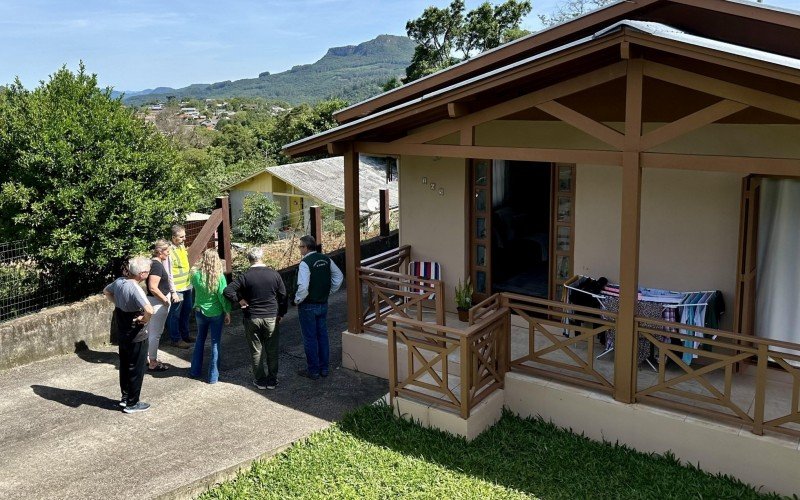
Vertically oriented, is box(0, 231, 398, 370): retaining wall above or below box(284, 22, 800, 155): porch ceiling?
below

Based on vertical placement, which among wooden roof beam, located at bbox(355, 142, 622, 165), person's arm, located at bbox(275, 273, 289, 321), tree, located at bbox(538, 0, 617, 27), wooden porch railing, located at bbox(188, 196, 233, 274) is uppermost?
tree, located at bbox(538, 0, 617, 27)

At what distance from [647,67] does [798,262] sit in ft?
8.57

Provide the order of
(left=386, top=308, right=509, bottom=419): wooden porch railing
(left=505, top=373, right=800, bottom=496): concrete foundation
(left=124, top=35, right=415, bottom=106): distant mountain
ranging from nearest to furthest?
(left=505, top=373, right=800, bottom=496): concrete foundation
(left=386, top=308, right=509, bottom=419): wooden porch railing
(left=124, top=35, right=415, bottom=106): distant mountain

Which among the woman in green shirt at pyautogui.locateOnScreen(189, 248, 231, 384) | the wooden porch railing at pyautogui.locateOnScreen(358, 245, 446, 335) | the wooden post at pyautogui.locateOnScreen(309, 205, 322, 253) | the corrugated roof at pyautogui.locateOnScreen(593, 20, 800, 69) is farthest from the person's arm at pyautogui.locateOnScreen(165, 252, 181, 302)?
the corrugated roof at pyautogui.locateOnScreen(593, 20, 800, 69)

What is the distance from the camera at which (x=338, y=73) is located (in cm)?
16538

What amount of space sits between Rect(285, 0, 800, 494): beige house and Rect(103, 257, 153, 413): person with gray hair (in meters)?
2.39

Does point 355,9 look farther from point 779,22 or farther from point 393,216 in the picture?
point 779,22

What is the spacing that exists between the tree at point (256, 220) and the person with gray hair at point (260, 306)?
40.8 ft

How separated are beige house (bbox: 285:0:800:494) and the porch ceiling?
0.02 m

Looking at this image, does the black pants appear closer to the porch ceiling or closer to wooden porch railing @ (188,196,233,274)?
the porch ceiling

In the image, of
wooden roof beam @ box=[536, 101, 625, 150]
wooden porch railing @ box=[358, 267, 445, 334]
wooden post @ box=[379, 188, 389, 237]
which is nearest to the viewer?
wooden roof beam @ box=[536, 101, 625, 150]

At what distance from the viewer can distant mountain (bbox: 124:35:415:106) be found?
489 ft

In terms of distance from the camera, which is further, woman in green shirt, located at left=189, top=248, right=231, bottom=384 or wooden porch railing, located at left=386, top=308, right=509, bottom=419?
woman in green shirt, located at left=189, top=248, right=231, bottom=384

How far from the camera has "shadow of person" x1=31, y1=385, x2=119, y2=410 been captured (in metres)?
7.41
